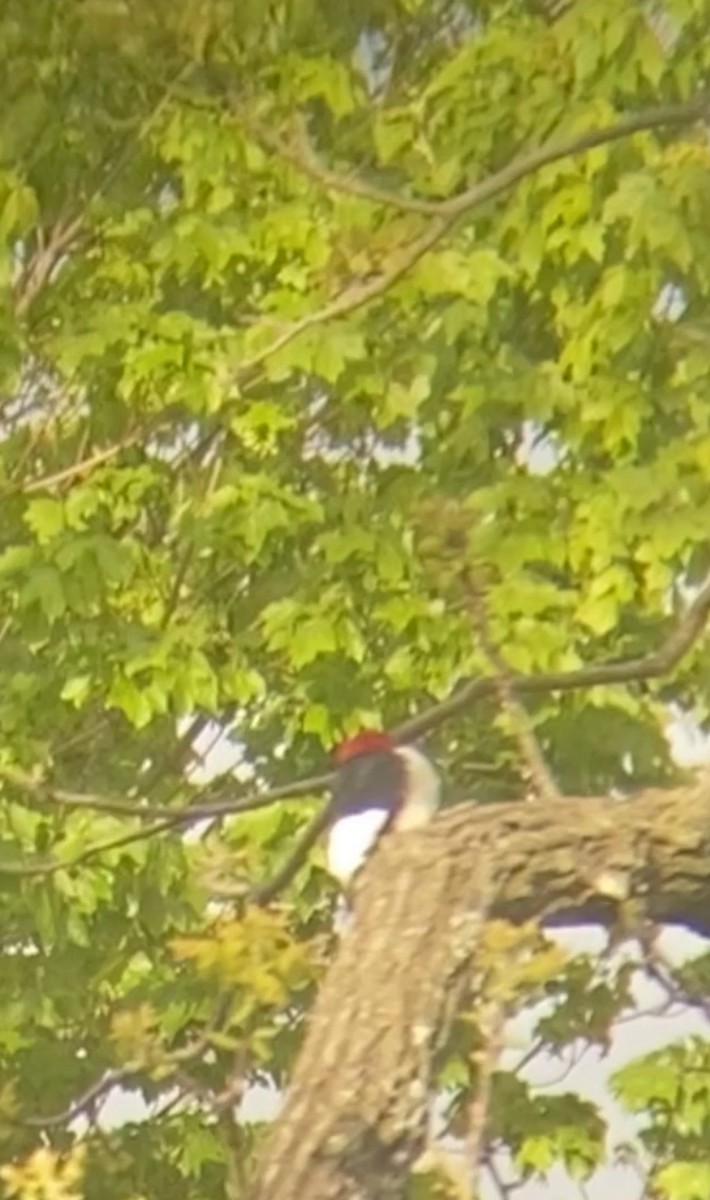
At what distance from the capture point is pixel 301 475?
5.10 feet

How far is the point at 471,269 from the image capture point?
1469 millimetres

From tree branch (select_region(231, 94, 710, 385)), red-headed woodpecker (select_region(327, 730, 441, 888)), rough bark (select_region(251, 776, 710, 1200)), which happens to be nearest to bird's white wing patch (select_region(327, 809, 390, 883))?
red-headed woodpecker (select_region(327, 730, 441, 888))

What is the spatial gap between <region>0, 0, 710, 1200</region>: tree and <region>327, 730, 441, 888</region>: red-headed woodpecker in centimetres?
13

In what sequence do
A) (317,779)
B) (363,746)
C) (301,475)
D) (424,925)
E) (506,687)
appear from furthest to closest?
(301,475) → (317,779) → (363,746) → (506,687) → (424,925)

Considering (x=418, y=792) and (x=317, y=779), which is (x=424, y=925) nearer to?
(x=418, y=792)

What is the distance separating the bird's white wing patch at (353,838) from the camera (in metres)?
1.06

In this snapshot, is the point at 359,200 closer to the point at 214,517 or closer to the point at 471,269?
the point at 471,269

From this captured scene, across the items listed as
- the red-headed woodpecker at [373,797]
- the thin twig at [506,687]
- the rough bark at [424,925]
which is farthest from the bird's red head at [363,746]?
the rough bark at [424,925]

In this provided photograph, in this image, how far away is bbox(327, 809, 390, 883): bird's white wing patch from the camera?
1.06m

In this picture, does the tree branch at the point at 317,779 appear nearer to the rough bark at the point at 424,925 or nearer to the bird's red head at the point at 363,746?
the bird's red head at the point at 363,746

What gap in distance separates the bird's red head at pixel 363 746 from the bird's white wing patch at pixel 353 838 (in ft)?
0.32

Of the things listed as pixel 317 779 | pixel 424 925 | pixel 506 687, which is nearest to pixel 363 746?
pixel 317 779

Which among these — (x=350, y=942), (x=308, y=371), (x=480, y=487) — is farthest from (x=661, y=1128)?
(x=350, y=942)

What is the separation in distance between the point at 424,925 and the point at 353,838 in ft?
0.86
